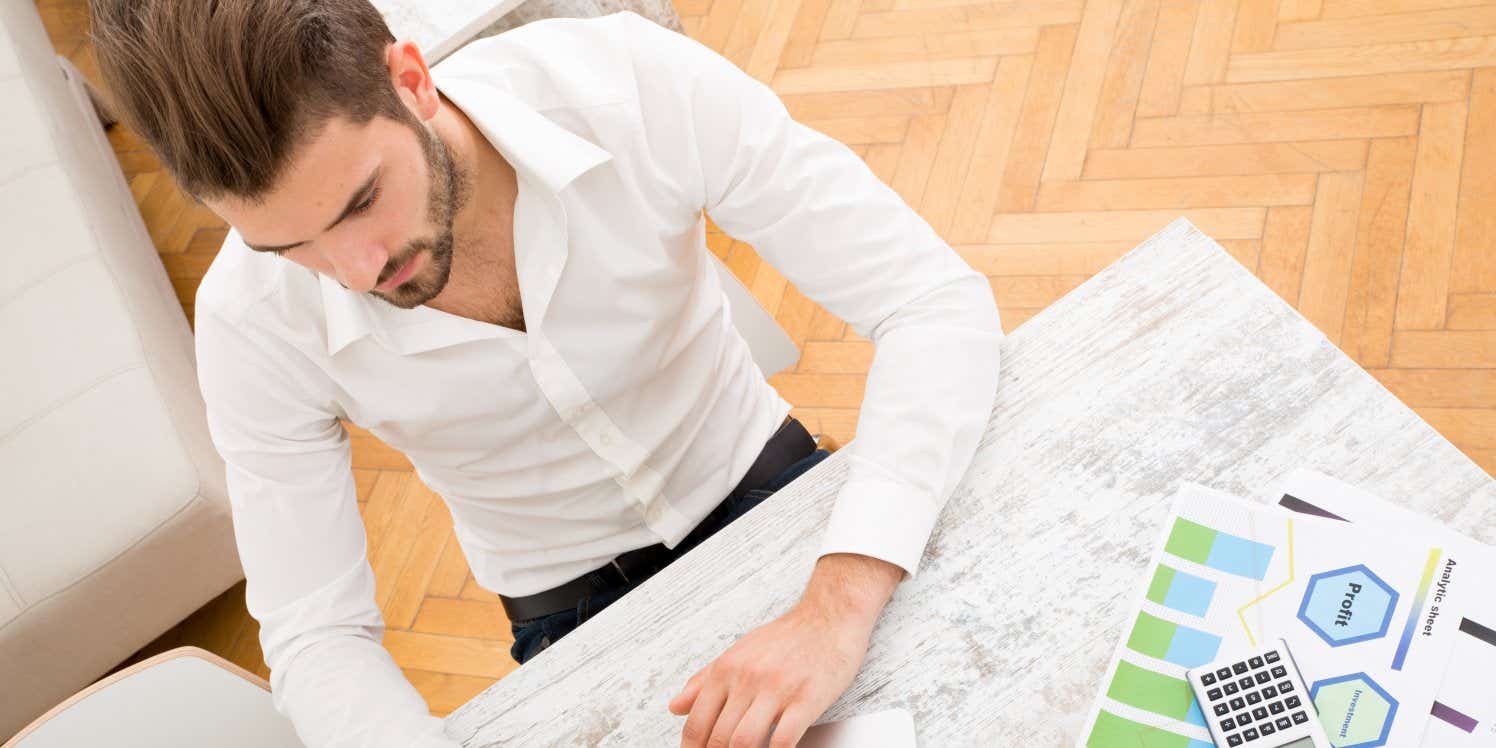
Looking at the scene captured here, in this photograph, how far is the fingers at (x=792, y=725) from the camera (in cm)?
97

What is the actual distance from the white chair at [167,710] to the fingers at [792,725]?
2.23 feet

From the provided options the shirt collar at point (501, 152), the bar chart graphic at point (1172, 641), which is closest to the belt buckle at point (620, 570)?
the shirt collar at point (501, 152)

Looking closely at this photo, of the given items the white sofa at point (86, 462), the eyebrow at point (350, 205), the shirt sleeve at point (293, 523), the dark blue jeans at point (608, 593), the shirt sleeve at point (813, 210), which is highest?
the eyebrow at point (350, 205)

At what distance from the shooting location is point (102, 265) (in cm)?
244

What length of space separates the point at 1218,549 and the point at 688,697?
45cm

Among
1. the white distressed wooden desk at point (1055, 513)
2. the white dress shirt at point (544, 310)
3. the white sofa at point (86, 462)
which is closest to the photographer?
the white distressed wooden desk at point (1055, 513)

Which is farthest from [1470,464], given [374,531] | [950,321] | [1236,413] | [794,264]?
[374,531]

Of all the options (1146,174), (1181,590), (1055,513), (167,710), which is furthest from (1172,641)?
(1146,174)

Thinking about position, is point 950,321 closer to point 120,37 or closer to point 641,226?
point 641,226

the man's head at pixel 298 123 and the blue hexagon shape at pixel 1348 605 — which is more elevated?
the man's head at pixel 298 123

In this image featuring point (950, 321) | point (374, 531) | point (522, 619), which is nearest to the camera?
point (950, 321)

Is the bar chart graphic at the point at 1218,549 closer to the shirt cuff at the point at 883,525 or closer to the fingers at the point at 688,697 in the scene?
the shirt cuff at the point at 883,525

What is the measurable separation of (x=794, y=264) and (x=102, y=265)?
176 cm

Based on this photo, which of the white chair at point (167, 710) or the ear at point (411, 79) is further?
the white chair at point (167, 710)
